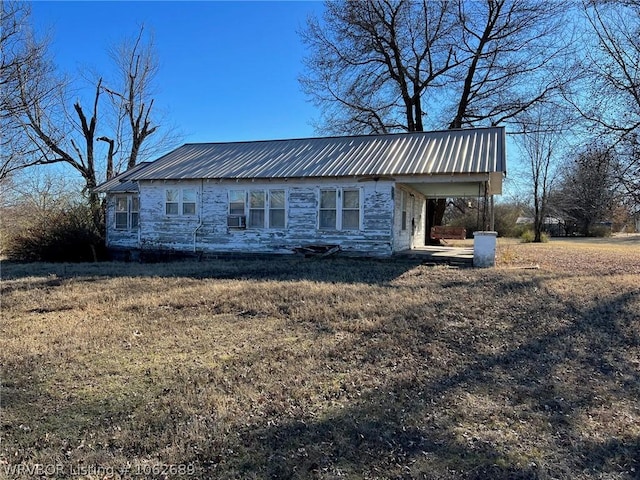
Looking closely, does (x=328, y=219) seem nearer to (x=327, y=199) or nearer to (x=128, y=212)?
(x=327, y=199)

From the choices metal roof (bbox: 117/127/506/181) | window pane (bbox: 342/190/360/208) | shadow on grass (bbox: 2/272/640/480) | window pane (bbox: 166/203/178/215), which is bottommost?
shadow on grass (bbox: 2/272/640/480)

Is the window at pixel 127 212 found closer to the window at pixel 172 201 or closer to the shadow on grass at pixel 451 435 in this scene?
the window at pixel 172 201

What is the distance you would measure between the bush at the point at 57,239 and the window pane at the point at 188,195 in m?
4.01

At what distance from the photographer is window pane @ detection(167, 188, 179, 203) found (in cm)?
1496

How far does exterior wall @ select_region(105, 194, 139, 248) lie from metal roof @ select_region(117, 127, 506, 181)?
7.65 ft

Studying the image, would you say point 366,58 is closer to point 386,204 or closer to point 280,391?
point 386,204

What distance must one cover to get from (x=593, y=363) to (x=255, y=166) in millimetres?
11693

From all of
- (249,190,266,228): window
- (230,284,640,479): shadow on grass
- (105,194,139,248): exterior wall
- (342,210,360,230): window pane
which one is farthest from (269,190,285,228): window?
(230,284,640,479): shadow on grass

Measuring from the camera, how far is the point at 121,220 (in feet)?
55.4

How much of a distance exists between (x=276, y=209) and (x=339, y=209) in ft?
6.93

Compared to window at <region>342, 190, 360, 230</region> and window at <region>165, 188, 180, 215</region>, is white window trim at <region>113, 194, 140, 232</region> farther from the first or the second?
window at <region>342, 190, 360, 230</region>

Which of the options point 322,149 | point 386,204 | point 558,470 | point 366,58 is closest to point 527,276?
point 386,204

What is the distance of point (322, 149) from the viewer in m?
15.4

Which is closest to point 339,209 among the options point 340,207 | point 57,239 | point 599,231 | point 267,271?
point 340,207
